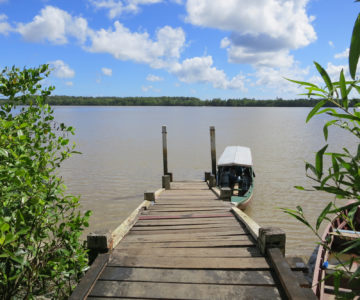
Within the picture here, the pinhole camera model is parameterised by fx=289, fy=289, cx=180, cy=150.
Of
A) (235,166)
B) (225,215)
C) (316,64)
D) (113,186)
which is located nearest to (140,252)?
(225,215)

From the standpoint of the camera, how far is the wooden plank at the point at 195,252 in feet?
12.6

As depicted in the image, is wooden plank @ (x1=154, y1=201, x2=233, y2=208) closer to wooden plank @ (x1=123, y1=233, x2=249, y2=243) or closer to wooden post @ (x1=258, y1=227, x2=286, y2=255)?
wooden plank @ (x1=123, y1=233, x2=249, y2=243)

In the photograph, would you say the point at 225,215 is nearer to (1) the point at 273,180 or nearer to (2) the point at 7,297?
(2) the point at 7,297

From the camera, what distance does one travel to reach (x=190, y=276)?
10.9 feet

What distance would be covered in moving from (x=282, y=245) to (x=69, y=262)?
2567mm

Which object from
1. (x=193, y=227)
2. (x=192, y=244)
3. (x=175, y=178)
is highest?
(x=192, y=244)

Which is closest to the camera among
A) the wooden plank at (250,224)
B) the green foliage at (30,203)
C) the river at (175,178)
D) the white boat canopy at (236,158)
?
the green foliage at (30,203)

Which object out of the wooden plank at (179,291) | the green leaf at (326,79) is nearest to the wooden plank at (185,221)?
the wooden plank at (179,291)

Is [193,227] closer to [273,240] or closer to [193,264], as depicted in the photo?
[193,264]

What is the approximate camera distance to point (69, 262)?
3.12 m

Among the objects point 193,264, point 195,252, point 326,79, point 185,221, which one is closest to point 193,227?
point 185,221

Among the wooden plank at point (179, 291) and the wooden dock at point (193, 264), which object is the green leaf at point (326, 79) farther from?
the wooden plank at point (179, 291)

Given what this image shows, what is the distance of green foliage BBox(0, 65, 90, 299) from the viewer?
224 centimetres

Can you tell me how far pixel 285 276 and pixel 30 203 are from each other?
2.63 meters
